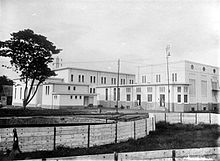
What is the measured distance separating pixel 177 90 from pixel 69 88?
917cm

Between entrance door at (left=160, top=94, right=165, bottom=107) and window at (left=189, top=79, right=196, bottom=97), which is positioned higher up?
window at (left=189, top=79, right=196, bottom=97)

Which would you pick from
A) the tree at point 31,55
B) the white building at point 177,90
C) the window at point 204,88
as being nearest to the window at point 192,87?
the white building at point 177,90

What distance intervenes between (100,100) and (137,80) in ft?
15.8

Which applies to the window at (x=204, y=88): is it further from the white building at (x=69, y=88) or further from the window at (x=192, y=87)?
the white building at (x=69, y=88)

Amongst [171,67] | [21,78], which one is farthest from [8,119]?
[171,67]

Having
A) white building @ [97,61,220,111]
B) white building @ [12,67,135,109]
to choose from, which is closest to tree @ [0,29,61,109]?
white building @ [12,67,135,109]

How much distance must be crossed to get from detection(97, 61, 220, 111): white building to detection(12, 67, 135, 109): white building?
6.52 ft

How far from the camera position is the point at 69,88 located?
57.4 ft

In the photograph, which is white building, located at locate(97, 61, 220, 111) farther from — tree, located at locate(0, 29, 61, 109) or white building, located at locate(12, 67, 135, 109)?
tree, located at locate(0, 29, 61, 109)

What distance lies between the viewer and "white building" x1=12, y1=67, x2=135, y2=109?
11.7 m

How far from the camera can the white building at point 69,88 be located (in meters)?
11.7

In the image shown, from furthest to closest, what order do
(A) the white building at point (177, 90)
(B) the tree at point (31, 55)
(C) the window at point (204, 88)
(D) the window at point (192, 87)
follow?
(C) the window at point (204, 88) → (D) the window at point (192, 87) → (A) the white building at point (177, 90) → (B) the tree at point (31, 55)

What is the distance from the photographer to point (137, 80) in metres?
26.2

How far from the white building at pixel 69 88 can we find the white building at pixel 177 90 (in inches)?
78.2
